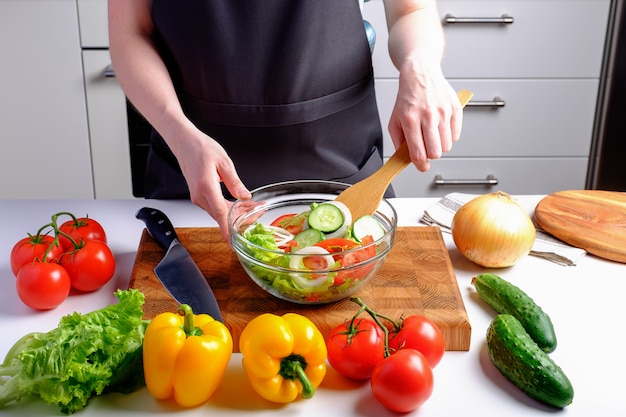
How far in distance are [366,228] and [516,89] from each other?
1759 mm

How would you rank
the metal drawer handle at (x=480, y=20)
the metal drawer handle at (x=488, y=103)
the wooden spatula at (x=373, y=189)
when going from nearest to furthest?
the wooden spatula at (x=373, y=189) → the metal drawer handle at (x=480, y=20) → the metal drawer handle at (x=488, y=103)

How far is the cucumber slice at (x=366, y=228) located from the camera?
111 cm

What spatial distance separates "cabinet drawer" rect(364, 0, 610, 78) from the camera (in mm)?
2561

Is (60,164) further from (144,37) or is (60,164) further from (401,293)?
(401,293)

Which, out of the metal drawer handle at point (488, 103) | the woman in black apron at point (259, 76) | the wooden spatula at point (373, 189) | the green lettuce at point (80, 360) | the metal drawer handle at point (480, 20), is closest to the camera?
the green lettuce at point (80, 360)

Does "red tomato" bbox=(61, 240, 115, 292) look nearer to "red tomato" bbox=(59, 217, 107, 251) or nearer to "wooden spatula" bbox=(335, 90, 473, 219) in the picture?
"red tomato" bbox=(59, 217, 107, 251)

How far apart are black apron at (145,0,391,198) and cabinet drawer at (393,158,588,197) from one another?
126 cm

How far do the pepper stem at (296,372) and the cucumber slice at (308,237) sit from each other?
0.21 metres

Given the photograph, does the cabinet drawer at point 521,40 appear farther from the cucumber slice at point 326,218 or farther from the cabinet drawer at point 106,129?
the cucumber slice at point 326,218

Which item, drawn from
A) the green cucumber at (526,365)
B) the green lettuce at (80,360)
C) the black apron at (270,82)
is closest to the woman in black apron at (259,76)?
the black apron at (270,82)

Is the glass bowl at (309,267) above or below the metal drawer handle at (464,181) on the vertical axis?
above

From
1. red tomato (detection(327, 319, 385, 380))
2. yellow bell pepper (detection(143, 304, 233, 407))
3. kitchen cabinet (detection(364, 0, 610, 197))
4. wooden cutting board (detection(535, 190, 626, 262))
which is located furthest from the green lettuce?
kitchen cabinet (detection(364, 0, 610, 197))

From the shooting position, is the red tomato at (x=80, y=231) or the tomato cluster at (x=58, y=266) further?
the red tomato at (x=80, y=231)

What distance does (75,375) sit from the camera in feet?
2.77
